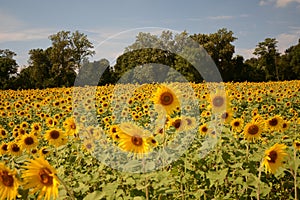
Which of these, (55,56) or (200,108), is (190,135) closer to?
(200,108)

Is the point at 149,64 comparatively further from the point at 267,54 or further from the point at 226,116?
the point at 267,54

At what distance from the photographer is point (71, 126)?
16.6 ft

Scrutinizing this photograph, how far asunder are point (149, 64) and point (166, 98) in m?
21.6

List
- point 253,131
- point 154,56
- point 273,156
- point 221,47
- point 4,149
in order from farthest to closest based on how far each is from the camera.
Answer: point 221,47
point 154,56
point 4,149
point 253,131
point 273,156

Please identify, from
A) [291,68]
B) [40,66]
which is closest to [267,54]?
[291,68]

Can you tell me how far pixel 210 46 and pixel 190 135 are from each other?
1630 inches

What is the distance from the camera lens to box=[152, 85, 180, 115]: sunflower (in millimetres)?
4176

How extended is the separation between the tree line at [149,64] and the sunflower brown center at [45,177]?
18766 millimetres

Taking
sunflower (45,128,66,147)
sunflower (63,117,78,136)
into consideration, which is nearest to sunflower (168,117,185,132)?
sunflower (63,117,78,136)

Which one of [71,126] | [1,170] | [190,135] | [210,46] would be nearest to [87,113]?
[71,126]

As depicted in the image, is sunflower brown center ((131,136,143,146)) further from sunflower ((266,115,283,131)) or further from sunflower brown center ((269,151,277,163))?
sunflower ((266,115,283,131))

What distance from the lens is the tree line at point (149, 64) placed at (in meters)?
26.3

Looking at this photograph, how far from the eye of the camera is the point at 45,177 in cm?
194

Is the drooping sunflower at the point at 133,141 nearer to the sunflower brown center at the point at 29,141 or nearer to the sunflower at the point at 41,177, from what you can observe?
the sunflower at the point at 41,177
